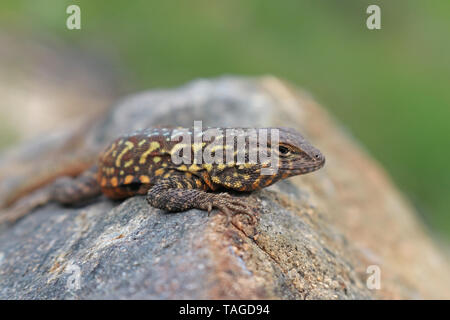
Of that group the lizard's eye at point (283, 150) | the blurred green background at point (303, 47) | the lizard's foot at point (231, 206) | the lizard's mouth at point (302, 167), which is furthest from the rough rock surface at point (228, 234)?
the blurred green background at point (303, 47)

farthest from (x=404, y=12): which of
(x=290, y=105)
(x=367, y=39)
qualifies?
(x=290, y=105)

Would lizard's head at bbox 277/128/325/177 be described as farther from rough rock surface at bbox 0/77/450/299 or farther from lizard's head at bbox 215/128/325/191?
rough rock surface at bbox 0/77/450/299

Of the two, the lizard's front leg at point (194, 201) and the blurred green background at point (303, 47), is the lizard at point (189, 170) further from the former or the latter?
the blurred green background at point (303, 47)

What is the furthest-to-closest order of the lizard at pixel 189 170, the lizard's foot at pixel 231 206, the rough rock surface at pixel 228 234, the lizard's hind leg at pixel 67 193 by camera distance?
the lizard's hind leg at pixel 67 193
the lizard at pixel 189 170
the lizard's foot at pixel 231 206
the rough rock surface at pixel 228 234

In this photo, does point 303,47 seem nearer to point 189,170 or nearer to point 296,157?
point 296,157

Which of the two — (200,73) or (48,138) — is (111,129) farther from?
(200,73)
